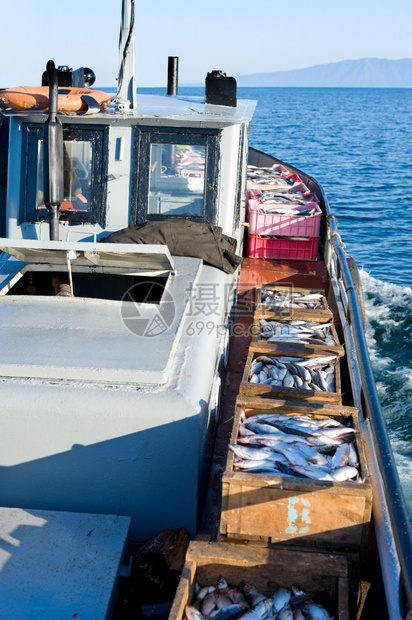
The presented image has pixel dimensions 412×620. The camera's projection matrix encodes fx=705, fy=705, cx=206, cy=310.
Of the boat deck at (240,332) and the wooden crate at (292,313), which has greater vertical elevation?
the wooden crate at (292,313)

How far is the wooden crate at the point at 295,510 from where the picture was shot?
3855 mm

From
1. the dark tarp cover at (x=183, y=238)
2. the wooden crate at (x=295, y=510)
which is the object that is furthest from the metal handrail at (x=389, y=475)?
the dark tarp cover at (x=183, y=238)

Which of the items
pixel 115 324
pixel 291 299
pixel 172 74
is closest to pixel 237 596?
pixel 115 324

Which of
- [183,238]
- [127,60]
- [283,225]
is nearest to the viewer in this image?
[183,238]

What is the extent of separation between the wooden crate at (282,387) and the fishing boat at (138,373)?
0.6 inches

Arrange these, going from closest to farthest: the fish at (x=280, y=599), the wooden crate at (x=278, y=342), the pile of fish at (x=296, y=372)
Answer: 1. the fish at (x=280, y=599)
2. the pile of fish at (x=296, y=372)
3. the wooden crate at (x=278, y=342)

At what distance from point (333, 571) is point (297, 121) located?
89206 millimetres

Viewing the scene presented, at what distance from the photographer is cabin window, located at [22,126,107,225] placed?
22.6 ft

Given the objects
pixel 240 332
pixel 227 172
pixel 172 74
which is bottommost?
pixel 240 332

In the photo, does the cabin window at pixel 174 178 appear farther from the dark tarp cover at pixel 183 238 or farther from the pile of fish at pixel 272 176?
the pile of fish at pixel 272 176

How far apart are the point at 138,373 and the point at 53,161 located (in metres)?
2.60

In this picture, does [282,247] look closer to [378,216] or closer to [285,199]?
[285,199]

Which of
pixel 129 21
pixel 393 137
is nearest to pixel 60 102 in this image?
pixel 129 21

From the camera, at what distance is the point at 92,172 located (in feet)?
22.7
